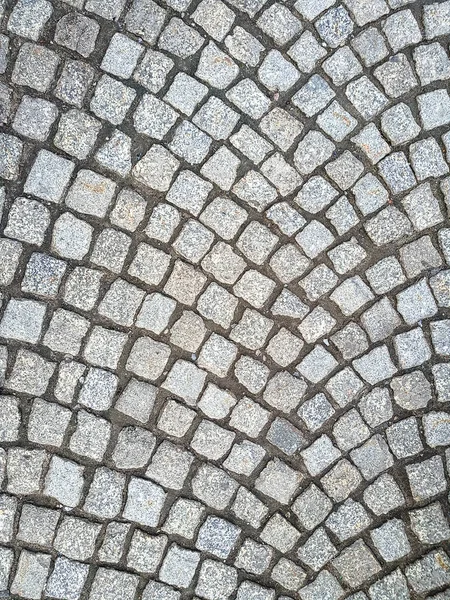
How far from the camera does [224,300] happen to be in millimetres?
3756

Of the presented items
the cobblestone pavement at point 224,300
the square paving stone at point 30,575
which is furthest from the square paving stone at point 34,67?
the square paving stone at point 30,575

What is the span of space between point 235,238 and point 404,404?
1.33m

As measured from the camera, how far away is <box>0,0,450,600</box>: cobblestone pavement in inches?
144

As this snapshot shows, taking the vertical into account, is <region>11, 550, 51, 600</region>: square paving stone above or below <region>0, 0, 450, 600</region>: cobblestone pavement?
below

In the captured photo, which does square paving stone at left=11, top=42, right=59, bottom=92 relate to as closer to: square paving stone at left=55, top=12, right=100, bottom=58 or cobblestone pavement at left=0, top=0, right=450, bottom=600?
cobblestone pavement at left=0, top=0, right=450, bottom=600

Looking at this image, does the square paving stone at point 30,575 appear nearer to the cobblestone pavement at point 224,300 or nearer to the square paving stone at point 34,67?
the cobblestone pavement at point 224,300

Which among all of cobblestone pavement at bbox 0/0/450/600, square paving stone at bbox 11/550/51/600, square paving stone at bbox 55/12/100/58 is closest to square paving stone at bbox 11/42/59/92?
cobblestone pavement at bbox 0/0/450/600

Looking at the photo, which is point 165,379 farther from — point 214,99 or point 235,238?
point 214,99

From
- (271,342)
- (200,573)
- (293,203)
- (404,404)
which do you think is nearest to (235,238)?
(293,203)

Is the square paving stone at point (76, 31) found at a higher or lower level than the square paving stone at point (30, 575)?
higher

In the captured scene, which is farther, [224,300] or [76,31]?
[224,300]

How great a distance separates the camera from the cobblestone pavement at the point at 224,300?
12.0ft

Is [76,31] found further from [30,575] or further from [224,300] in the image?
[30,575]

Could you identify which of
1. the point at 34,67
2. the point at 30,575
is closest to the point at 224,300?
the point at 34,67
